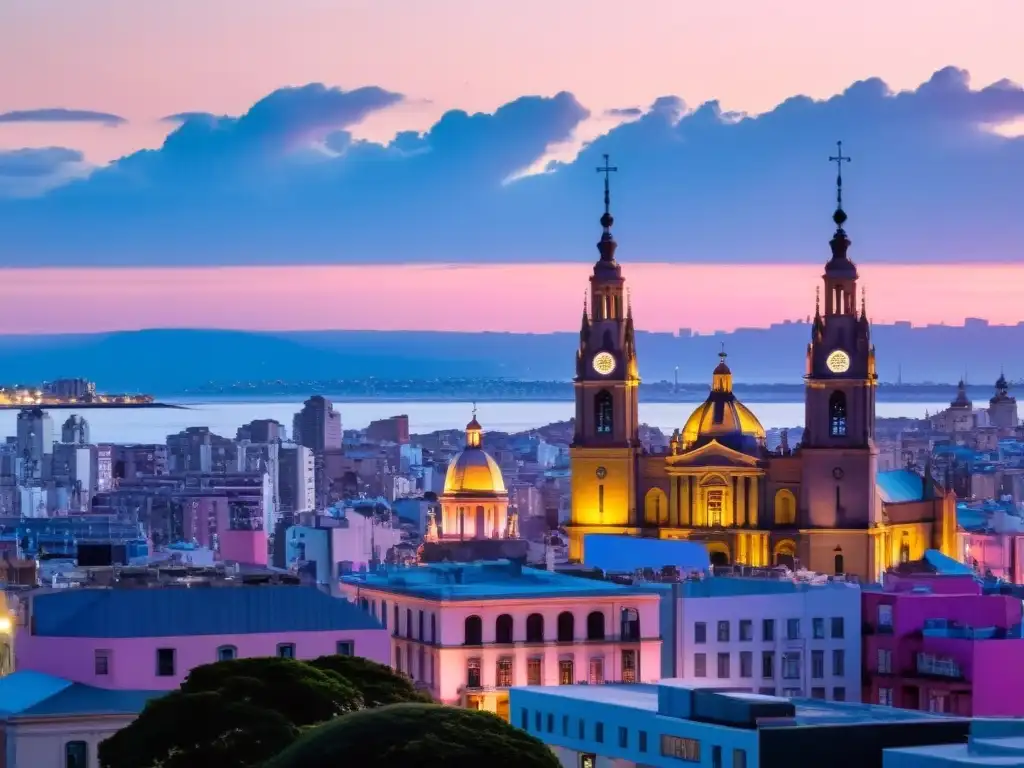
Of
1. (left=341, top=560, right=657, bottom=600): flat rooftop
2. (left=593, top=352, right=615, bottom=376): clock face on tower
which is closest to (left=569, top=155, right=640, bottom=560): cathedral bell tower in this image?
(left=593, top=352, right=615, bottom=376): clock face on tower

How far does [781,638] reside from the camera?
254 ft

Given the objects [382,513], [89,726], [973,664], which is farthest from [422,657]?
[382,513]

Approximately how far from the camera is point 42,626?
59.6m

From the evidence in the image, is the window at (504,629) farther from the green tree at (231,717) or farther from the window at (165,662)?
the green tree at (231,717)

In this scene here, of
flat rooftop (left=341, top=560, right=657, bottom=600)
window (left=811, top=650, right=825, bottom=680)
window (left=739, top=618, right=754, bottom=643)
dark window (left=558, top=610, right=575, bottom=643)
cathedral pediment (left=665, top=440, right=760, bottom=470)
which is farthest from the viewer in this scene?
cathedral pediment (left=665, top=440, right=760, bottom=470)

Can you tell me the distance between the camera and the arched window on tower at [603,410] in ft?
351

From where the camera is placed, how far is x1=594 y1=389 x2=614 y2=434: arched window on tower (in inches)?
4218

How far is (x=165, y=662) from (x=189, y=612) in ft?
5.23

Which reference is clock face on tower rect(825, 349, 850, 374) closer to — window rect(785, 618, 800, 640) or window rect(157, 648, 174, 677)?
window rect(785, 618, 800, 640)

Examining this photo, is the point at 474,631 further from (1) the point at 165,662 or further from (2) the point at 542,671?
(1) the point at 165,662

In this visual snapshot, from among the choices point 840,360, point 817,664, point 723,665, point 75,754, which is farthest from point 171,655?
point 840,360

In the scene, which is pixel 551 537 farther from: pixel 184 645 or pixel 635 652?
pixel 184 645

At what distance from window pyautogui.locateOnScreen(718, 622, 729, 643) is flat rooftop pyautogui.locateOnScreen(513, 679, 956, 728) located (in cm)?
1120

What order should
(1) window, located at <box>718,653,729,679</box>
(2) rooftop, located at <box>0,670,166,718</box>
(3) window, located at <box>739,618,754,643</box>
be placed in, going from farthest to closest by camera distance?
(3) window, located at <box>739,618,754,643</box> → (1) window, located at <box>718,653,729,679</box> → (2) rooftop, located at <box>0,670,166,718</box>
